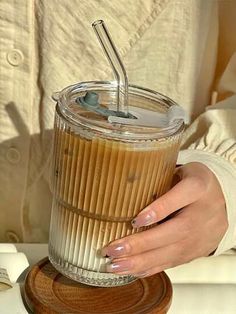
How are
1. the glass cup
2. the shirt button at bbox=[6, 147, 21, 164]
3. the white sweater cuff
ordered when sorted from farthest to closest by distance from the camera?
the shirt button at bbox=[6, 147, 21, 164] < the white sweater cuff < the glass cup

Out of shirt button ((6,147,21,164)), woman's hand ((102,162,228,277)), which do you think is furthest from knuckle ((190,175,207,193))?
shirt button ((6,147,21,164))

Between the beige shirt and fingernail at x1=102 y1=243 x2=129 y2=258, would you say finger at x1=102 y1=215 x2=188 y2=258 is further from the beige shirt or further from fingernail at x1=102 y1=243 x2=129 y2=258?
the beige shirt

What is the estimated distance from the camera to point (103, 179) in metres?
0.58

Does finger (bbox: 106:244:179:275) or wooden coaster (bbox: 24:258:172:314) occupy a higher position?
finger (bbox: 106:244:179:275)

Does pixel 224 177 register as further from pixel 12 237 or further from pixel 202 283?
pixel 12 237

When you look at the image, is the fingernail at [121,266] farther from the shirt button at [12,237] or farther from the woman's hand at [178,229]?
the shirt button at [12,237]

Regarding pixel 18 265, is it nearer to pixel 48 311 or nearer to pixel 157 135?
pixel 48 311

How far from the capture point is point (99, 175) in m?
0.58

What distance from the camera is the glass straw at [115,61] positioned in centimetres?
62

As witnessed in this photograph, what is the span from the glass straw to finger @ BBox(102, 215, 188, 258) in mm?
101

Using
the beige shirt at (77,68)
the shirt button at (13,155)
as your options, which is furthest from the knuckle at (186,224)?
the shirt button at (13,155)

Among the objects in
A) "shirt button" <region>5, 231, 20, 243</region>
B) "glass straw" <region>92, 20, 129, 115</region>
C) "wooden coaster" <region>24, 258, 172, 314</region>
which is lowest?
"shirt button" <region>5, 231, 20, 243</region>

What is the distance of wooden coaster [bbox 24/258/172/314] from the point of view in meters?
0.61

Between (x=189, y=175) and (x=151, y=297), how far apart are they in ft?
0.36
